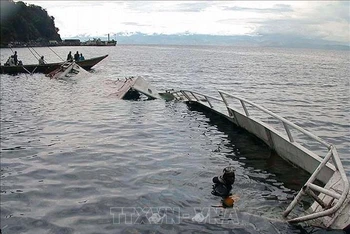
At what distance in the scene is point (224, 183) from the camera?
8.91 meters

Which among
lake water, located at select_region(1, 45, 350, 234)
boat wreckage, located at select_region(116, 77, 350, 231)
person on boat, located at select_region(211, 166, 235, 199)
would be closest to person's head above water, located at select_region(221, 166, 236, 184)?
person on boat, located at select_region(211, 166, 235, 199)

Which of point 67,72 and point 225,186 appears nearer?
point 225,186

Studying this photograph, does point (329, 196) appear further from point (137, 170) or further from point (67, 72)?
point (67, 72)

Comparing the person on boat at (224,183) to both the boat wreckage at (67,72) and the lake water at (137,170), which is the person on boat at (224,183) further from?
the boat wreckage at (67,72)

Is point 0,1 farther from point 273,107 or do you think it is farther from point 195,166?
point 273,107

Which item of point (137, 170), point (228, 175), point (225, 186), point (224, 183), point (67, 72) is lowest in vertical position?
point (137, 170)

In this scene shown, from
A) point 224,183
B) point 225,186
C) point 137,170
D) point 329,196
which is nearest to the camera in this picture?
point 329,196

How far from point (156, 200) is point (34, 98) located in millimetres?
20170

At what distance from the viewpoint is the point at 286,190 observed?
9.77 metres

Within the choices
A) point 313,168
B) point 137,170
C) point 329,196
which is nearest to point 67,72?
point 137,170

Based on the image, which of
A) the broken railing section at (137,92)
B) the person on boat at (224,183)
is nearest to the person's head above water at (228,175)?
the person on boat at (224,183)

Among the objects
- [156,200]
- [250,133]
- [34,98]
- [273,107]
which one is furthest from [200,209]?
[34,98]

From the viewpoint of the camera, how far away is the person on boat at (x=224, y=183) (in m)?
8.70

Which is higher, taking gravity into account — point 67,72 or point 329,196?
point 329,196
